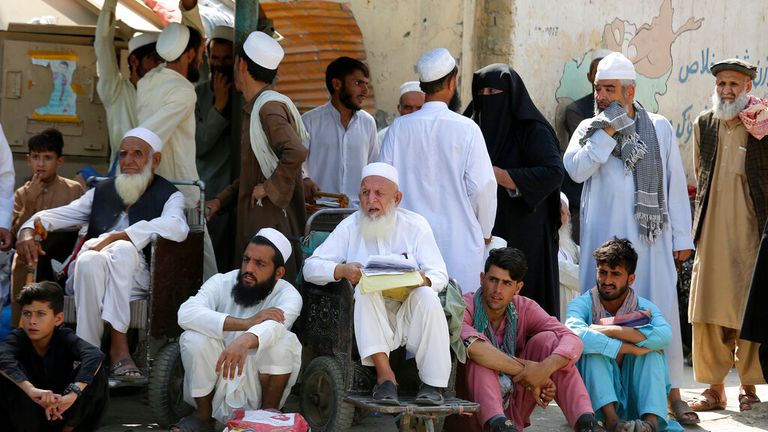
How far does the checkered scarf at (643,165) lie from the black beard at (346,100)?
1951mm

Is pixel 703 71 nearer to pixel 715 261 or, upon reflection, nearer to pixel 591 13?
pixel 591 13

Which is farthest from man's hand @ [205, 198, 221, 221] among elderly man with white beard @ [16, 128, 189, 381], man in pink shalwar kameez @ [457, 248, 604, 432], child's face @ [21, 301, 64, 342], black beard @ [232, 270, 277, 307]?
man in pink shalwar kameez @ [457, 248, 604, 432]

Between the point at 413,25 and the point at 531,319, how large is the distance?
175 inches

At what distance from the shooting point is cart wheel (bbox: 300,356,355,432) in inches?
235

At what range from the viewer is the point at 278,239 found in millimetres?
6426

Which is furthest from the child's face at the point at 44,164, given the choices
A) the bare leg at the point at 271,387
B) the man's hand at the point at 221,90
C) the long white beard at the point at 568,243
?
the long white beard at the point at 568,243

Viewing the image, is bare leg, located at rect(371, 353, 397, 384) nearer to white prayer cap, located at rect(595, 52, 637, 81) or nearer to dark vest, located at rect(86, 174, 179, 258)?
dark vest, located at rect(86, 174, 179, 258)

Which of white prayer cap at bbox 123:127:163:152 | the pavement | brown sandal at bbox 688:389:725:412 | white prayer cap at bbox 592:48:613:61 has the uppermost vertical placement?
white prayer cap at bbox 592:48:613:61

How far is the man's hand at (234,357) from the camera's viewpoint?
591 centimetres

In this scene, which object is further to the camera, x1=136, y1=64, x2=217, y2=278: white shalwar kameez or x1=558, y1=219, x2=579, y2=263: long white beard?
x1=558, y1=219, x2=579, y2=263: long white beard

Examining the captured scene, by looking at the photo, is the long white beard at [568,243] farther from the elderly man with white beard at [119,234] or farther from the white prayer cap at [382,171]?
the elderly man with white beard at [119,234]

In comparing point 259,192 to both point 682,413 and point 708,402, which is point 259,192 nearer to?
point 682,413

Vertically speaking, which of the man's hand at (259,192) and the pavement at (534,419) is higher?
the man's hand at (259,192)

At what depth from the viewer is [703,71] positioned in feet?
41.3
